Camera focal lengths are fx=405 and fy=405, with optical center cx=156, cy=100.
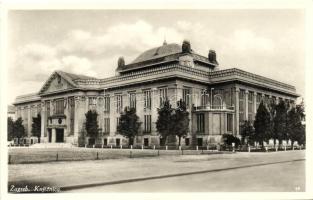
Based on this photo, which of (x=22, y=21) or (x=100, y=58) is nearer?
(x=22, y=21)

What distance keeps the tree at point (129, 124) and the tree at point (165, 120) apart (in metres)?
4.07

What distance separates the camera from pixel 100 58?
1062 inches

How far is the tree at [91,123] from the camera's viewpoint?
50287 mm

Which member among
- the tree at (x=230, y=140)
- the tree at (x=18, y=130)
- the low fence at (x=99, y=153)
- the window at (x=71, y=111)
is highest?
the window at (x=71, y=111)

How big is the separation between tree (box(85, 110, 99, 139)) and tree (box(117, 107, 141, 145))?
4357mm

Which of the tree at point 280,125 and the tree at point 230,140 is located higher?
the tree at point 280,125

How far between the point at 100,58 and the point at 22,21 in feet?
24.7

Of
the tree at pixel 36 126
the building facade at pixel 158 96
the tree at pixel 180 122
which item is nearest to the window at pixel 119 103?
the building facade at pixel 158 96

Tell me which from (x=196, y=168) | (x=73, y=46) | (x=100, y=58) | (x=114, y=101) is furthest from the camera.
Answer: (x=114, y=101)

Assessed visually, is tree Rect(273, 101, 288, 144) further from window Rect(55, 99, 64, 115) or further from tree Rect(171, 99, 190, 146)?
window Rect(55, 99, 64, 115)

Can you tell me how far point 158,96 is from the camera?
46.6 meters

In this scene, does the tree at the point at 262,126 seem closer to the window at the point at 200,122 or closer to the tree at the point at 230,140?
the tree at the point at 230,140
